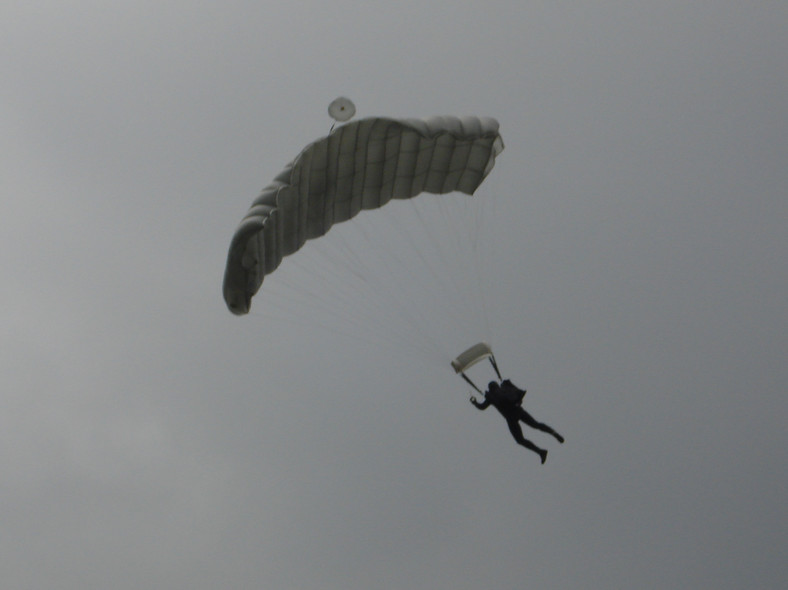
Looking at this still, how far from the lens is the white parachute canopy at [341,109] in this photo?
17.3 metres

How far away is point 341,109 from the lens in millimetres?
17375

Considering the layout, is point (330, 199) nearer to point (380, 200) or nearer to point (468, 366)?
point (380, 200)

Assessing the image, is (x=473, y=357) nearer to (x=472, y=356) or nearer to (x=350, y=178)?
(x=472, y=356)

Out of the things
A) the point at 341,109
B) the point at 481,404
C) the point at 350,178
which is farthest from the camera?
the point at 350,178

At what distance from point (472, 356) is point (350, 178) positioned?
3.79 m

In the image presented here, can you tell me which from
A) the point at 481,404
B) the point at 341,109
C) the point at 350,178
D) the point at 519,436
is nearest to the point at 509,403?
the point at 481,404

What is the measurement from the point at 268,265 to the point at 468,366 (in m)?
3.93

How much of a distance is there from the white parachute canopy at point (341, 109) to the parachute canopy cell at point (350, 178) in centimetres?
37

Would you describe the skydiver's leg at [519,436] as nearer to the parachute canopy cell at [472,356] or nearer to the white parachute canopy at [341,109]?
the parachute canopy cell at [472,356]

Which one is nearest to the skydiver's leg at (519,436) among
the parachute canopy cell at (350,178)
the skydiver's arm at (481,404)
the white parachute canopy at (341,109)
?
the skydiver's arm at (481,404)

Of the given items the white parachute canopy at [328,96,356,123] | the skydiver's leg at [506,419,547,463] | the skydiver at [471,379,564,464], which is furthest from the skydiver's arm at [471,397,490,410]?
the white parachute canopy at [328,96,356,123]

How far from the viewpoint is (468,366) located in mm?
19188

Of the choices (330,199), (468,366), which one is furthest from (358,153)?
(468,366)

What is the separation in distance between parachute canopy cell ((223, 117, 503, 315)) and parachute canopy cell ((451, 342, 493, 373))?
3033 mm
